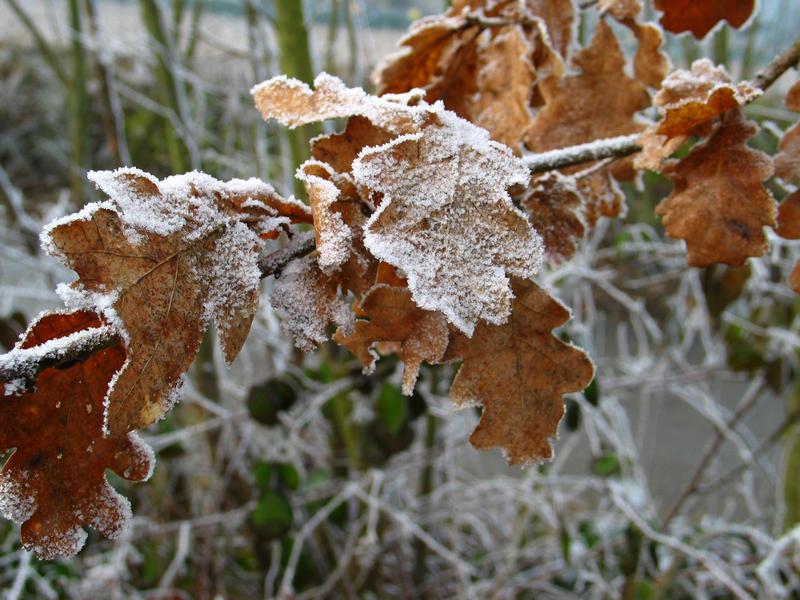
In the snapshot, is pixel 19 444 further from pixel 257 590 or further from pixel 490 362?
pixel 257 590

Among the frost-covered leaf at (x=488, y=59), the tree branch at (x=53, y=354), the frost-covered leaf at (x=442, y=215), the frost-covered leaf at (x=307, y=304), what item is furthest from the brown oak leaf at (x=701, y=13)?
the tree branch at (x=53, y=354)

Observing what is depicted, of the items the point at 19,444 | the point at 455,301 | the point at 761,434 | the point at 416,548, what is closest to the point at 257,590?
the point at 416,548

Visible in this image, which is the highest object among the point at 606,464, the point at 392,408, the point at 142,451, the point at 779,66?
the point at 779,66

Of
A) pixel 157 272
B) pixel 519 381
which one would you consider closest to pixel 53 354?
pixel 157 272

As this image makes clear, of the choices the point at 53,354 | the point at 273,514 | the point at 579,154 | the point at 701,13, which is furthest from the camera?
the point at 273,514

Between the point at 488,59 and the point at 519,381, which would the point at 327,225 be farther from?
the point at 488,59

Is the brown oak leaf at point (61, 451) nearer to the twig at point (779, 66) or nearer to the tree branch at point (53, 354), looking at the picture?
the tree branch at point (53, 354)

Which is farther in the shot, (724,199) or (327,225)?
(724,199)
